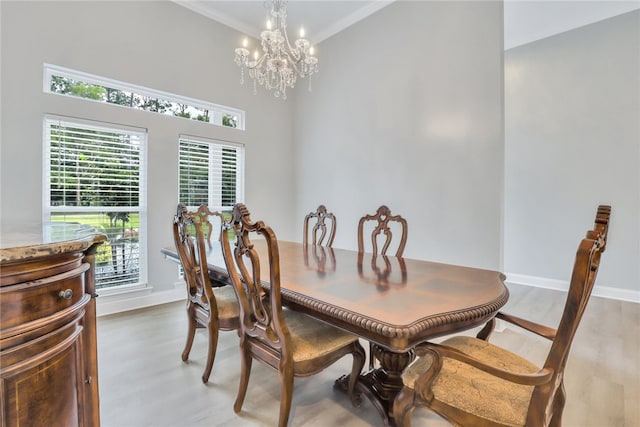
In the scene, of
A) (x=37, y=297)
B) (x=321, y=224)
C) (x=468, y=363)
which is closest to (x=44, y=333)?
(x=37, y=297)

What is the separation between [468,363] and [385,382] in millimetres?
830

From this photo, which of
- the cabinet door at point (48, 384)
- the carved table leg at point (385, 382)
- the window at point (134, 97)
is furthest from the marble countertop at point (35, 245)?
the window at point (134, 97)

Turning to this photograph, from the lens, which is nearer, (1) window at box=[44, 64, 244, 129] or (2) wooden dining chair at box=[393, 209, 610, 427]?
(2) wooden dining chair at box=[393, 209, 610, 427]

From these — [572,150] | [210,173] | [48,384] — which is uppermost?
[572,150]

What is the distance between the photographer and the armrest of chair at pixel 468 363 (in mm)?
906

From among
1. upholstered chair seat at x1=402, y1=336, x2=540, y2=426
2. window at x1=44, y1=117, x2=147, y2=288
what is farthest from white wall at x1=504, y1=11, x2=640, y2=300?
window at x1=44, y1=117, x2=147, y2=288

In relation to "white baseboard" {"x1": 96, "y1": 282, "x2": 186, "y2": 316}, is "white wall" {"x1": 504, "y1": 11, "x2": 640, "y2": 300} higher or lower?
higher

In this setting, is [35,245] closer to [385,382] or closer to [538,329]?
[385,382]

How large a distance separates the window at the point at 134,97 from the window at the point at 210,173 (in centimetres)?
33

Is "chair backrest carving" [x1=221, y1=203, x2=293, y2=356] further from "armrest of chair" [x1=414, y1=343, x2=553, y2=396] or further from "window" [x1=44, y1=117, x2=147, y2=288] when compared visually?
"window" [x1=44, y1=117, x2=147, y2=288]

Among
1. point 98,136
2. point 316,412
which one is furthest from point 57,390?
point 98,136

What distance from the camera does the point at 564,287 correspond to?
404cm

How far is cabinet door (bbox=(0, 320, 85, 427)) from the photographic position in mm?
793

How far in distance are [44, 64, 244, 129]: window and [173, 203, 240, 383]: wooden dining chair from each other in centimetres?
212
